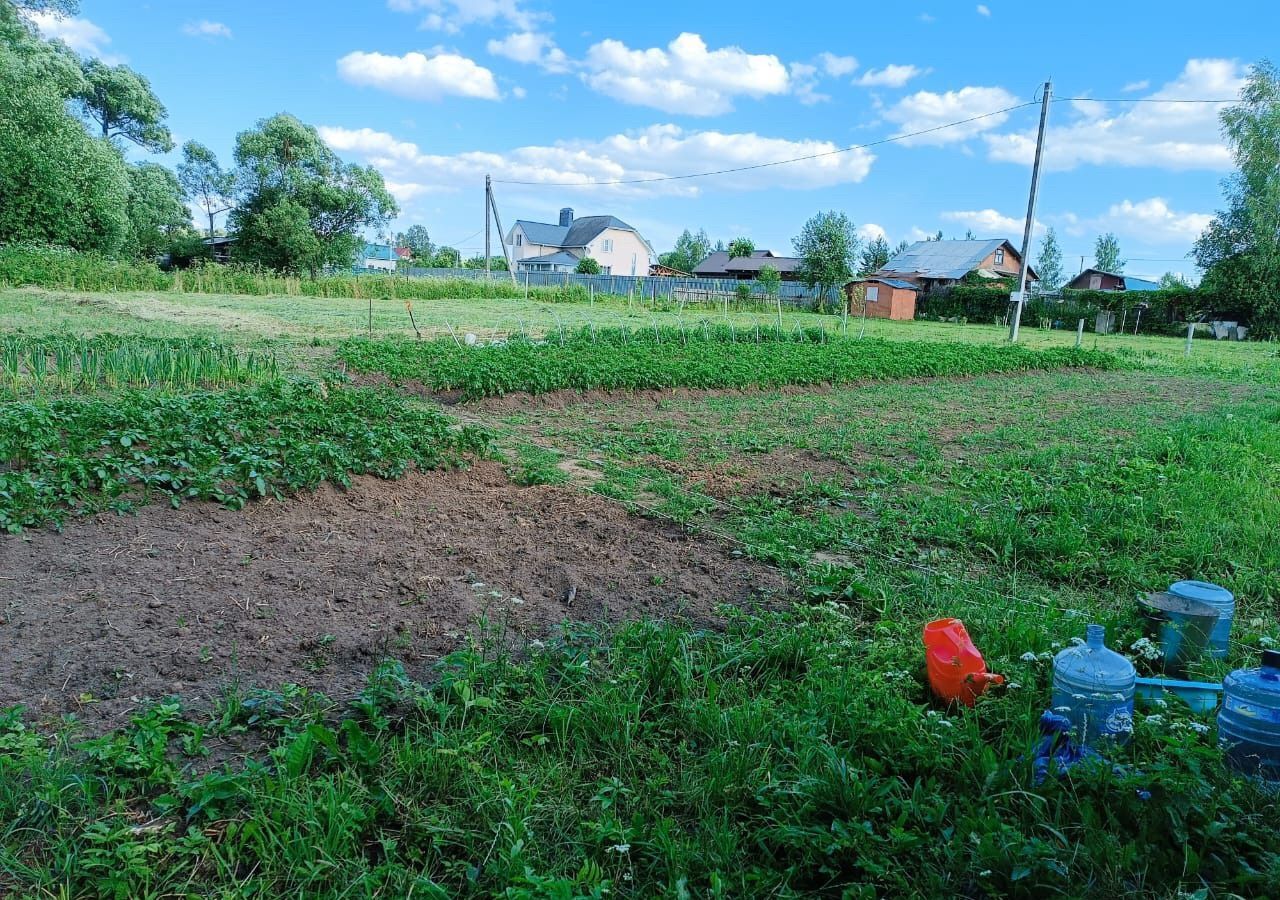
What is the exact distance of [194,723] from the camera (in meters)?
2.55

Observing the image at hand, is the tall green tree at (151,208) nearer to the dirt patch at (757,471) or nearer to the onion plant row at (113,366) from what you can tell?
the onion plant row at (113,366)

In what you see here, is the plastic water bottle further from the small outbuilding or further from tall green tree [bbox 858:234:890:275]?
tall green tree [bbox 858:234:890:275]

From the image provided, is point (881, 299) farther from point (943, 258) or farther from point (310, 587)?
point (310, 587)

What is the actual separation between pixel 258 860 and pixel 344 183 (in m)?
45.7

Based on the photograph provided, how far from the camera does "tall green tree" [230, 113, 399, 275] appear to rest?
39688 mm

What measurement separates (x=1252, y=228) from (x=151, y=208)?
55.3m

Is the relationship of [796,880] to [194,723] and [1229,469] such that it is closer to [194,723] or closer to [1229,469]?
[194,723]

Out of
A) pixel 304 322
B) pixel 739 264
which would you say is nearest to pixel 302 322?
pixel 304 322

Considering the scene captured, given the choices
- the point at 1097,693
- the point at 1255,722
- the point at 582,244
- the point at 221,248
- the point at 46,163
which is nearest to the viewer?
the point at 1255,722

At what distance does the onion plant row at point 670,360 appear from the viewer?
10.0 m

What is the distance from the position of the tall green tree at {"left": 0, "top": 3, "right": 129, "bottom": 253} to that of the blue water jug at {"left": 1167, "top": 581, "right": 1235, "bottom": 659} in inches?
1403

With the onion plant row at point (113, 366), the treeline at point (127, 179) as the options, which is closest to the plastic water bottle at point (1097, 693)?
the onion plant row at point (113, 366)

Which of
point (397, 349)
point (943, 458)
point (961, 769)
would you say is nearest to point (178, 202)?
point (397, 349)

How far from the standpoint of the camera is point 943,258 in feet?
173
